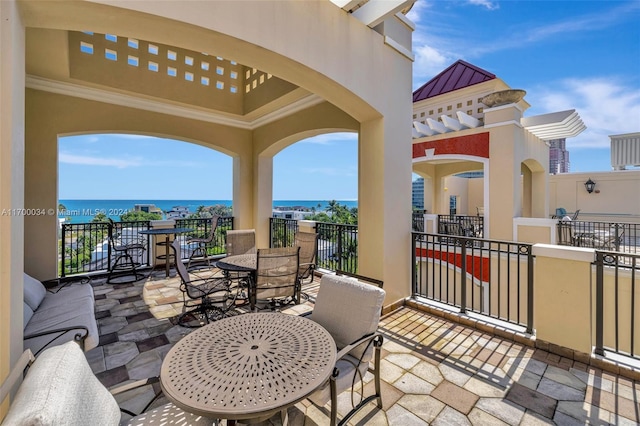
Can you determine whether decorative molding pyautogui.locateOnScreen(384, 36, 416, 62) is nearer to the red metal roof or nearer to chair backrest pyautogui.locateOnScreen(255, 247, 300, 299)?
chair backrest pyautogui.locateOnScreen(255, 247, 300, 299)

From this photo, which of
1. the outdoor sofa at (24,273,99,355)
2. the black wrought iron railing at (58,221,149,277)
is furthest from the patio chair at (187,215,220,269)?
the outdoor sofa at (24,273,99,355)

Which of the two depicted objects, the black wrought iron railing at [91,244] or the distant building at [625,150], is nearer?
the black wrought iron railing at [91,244]

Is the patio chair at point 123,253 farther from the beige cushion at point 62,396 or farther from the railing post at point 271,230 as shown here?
the beige cushion at point 62,396

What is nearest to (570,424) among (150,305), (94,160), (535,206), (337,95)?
(337,95)

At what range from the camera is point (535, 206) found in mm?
9578

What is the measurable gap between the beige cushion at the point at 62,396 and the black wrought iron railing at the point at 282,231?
529cm

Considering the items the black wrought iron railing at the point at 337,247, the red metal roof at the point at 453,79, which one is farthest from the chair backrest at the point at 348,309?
the red metal roof at the point at 453,79

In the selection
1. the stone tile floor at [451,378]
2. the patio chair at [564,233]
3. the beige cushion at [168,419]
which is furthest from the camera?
the patio chair at [564,233]

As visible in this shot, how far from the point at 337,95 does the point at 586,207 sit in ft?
46.8

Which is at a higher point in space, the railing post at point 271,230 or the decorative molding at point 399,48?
the decorative molding at point 399,48

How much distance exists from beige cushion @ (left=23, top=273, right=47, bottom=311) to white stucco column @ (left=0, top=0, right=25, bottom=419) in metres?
1.34

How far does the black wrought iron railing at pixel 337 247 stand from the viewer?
17.5 feet

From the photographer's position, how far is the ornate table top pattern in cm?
118

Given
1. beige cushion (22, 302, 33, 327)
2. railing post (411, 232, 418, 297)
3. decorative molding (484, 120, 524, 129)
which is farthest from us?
decorative molding (484, 120, 524, 129)
